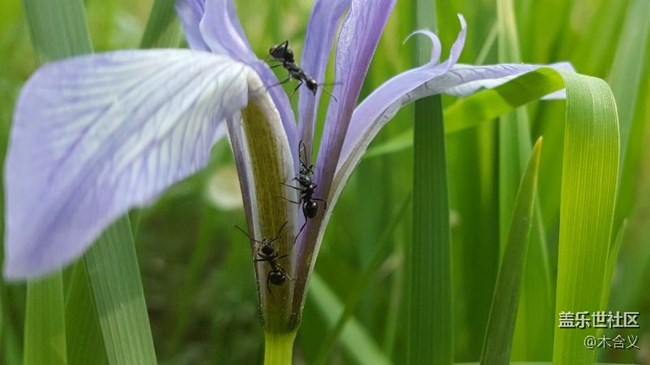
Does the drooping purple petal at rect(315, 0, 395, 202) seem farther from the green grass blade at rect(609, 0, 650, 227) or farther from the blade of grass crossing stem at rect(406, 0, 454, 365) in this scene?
the green grass blade at rect(609, 0, 650, 227)

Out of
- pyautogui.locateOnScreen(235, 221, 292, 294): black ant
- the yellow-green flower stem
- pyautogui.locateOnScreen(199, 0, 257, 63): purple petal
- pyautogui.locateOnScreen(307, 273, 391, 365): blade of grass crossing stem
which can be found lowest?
pyautogui.locateOnScreen(307, 273, 391, 365): blade of grass crossing stem

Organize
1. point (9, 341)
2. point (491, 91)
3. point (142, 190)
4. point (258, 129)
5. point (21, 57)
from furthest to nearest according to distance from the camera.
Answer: point (21, 57) < point (9, 341) < point (491, 91) < point (258, 129) < point (142, 190)

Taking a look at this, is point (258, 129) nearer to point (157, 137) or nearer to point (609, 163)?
point (157, 137)

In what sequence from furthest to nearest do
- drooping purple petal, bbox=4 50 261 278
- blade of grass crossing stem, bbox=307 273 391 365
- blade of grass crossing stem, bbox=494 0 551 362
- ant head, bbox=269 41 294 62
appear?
blade of grass crossing stem, bbox=307 273 391 365 → blade of grass crossing stem, bbox=494 0 551 362 → ant head, bbox=269 41 294 62 → drooping purple petal, bbox=4 50 261 278

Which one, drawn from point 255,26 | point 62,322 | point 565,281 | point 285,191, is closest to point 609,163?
point 565,281

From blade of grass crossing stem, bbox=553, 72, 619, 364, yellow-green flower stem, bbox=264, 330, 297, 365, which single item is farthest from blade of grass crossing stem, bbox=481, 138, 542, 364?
yellow-green flower stem, bbox=264, 330, 297, 365

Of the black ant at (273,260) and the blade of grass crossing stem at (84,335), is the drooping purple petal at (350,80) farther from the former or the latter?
the blade of grass crossing stem at (84,335)

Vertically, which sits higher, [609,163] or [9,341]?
[609,163]
